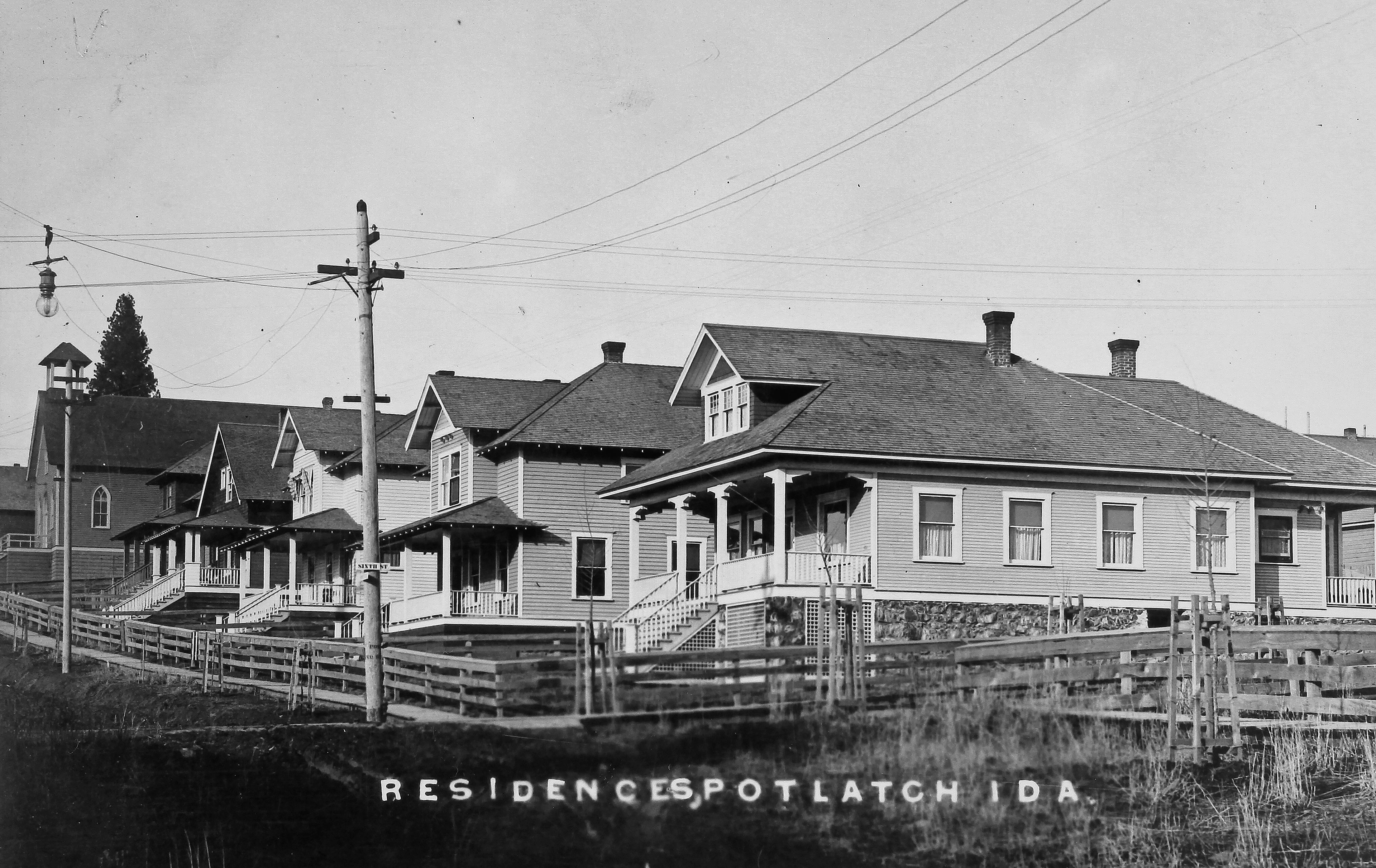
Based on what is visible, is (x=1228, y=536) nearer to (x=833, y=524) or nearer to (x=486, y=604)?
(x=833, y=524)

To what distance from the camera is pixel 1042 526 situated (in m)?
38.7

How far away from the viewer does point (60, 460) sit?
86750 mm

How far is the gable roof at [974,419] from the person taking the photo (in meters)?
38.0

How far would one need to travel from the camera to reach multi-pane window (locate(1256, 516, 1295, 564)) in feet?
137

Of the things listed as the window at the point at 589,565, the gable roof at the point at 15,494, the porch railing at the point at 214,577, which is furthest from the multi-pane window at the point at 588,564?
the gable roof at the point at 15,494

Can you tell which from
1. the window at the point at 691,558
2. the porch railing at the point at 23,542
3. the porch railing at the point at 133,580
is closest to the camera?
the window at the point at 691,558

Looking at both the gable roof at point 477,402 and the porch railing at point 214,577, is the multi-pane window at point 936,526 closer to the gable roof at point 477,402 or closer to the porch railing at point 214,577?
the gable roof at point 477,402

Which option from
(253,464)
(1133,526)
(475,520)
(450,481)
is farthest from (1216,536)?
(253,464)

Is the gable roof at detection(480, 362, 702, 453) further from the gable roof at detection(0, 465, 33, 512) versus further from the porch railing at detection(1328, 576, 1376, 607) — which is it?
the gable roof at detection(0, 465, 33, 512)

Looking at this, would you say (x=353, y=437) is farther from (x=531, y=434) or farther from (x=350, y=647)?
(x=350, y=647)

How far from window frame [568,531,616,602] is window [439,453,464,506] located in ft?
14.8

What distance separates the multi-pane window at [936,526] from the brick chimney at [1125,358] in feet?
44.2

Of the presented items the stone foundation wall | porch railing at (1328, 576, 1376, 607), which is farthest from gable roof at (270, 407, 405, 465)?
porch railing at (1328, 576, 1376, 607)

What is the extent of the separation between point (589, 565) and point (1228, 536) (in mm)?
18157
